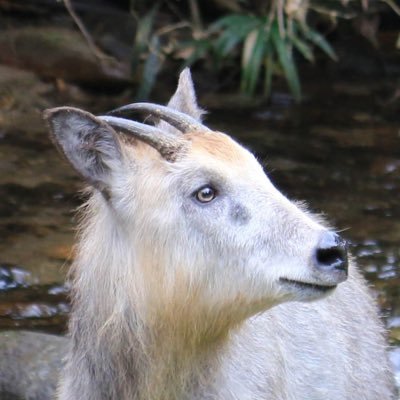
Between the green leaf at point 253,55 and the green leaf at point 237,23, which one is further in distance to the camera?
Answer: the green leaf at point 237,23

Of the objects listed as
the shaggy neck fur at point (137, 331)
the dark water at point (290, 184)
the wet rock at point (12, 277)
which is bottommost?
the shaggy neck fur at point (137, 331)

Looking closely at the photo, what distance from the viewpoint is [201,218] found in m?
3.77

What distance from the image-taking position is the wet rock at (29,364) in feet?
17.3

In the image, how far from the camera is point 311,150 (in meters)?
8.55

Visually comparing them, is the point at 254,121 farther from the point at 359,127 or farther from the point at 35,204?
the point at 35,204

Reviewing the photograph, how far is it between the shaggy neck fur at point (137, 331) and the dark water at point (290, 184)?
2.12 m

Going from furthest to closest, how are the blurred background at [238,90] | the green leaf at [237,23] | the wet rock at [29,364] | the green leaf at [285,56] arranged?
the green leaf at [237,23] → the green leaf at [285,56] → the blurred background at [238,90] → the wet rock at [29,364]

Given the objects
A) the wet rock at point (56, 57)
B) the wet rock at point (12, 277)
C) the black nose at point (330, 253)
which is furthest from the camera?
the wet rock at point (56, 57)

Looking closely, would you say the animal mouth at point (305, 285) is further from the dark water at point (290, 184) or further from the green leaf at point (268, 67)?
the green leaf at point (268, 67)

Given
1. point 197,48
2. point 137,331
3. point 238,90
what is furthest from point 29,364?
point 238,90

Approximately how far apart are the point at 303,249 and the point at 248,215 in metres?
0.24

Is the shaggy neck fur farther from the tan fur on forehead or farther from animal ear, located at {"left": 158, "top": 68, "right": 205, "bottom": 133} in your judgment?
animal ear, located at {"left": 158, "top": 68, "right": 205, "bottom": 133}

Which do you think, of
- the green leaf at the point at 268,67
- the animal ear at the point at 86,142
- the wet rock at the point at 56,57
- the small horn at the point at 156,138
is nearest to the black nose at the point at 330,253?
the small horn at the point at 156,138

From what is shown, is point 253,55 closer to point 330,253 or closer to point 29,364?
point 29,364
